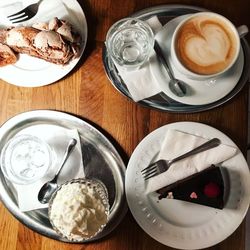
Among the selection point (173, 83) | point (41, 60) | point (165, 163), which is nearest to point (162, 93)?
point (173, 83)

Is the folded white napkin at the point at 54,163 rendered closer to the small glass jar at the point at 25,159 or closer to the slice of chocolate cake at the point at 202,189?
the small glass jar at the point at 25,159

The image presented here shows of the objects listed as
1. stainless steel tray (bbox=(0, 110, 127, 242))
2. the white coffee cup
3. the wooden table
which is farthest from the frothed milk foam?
stainless steel tray (bbox=(0, 110, 127, 242))

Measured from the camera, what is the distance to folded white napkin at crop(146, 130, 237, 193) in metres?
0.80

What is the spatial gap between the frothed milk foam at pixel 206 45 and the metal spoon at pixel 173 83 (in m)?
0.04

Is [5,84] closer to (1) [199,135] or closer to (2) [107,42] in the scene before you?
(2) [107,42]

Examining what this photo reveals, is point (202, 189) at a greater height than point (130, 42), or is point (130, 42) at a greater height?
point (130, 42)

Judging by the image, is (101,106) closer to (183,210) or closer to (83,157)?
(83,157)

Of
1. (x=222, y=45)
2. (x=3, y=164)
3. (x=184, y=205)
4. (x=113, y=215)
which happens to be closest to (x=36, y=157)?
(x=3, y=164)

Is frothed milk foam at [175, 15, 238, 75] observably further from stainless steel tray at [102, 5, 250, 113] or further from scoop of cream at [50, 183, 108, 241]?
scoop of cream at [50, 183, 108, 241]

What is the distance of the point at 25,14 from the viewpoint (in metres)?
0.83

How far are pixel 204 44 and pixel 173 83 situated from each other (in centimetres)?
9

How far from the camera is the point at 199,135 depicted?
817 mm

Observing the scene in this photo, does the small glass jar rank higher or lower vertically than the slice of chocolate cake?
higher

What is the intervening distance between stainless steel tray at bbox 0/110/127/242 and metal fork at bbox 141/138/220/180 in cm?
5
